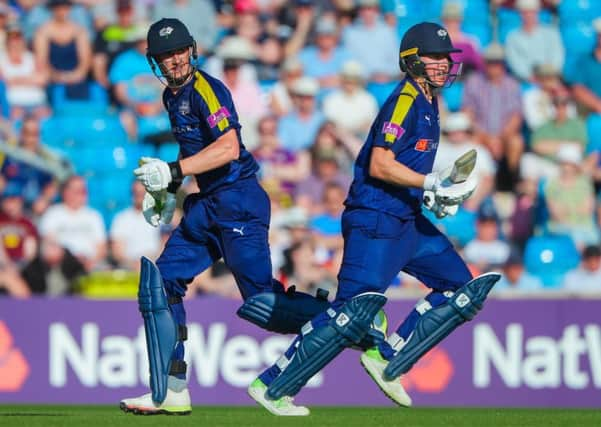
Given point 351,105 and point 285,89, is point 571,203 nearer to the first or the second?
point 351,105

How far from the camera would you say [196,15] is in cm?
1437

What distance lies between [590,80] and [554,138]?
3.26 feet

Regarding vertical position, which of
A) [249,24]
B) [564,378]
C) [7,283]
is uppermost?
[249,24]

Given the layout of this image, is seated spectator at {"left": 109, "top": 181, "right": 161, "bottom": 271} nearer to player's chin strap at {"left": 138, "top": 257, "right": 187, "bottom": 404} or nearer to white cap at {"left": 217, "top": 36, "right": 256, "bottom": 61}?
white cap at {"left": 217, "top": 36, "right": 256, "bottom": 61}

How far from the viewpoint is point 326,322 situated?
7902mm

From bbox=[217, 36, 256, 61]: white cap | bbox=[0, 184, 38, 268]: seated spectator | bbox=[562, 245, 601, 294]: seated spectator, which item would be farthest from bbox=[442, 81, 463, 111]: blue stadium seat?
bbox=[0, 184, 38, 268]: seated spectator

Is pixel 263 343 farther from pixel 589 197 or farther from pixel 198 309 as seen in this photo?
pixel 589 197

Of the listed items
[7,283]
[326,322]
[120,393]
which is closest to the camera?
[326,322]

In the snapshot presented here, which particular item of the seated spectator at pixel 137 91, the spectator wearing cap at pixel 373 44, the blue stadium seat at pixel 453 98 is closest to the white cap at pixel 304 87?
the spectator wearing cap at pixel 373 44

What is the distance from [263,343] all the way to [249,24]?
12.9ft

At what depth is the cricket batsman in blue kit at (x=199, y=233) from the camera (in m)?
8.09

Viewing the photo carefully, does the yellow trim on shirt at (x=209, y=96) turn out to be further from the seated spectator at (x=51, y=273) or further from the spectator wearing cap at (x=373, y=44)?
the spectator wearing cap at (x=373, y=44)

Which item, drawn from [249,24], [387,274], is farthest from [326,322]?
[249,24]

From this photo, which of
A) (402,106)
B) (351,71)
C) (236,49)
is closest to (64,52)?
(236,49)
